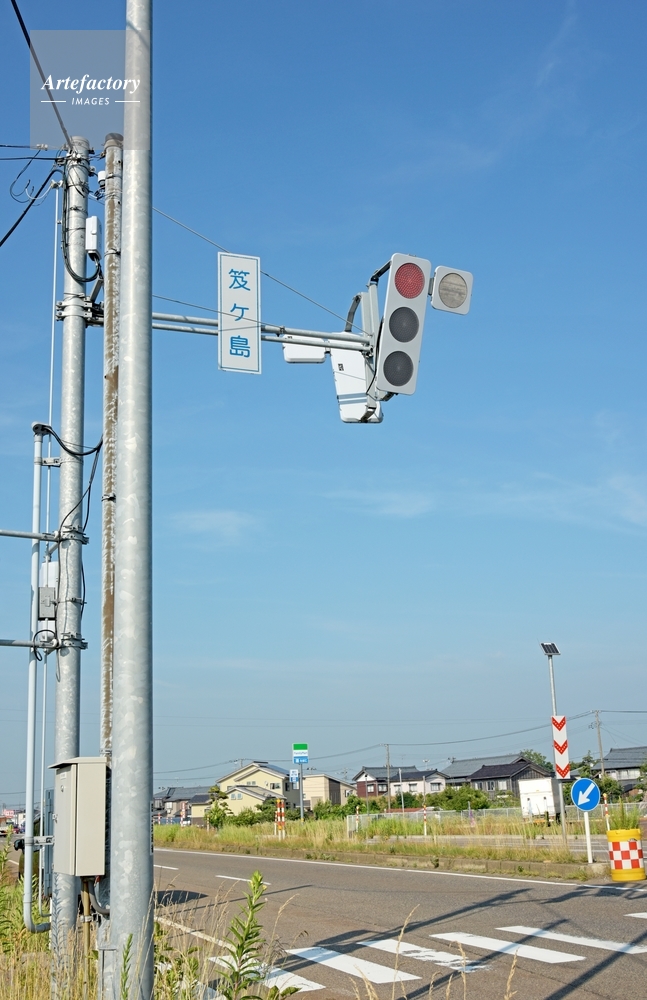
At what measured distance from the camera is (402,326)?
7.53 m

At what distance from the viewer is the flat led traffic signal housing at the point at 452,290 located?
25.1ft

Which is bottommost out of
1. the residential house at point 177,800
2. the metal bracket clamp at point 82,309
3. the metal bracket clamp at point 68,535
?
the residential house at point 177,800

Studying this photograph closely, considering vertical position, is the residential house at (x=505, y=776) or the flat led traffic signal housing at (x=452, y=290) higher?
the flat led traffic signal housing at (x=452, y=290)

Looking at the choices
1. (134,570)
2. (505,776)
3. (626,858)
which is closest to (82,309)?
(134,570)

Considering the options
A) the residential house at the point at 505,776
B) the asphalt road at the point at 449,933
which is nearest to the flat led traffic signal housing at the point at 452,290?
the asphalt road at the point at 449,933

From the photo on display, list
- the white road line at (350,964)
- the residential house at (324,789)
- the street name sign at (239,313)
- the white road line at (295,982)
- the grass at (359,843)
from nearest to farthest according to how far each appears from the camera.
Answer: the street name sign at (239,313), the white road line at (295,982), the white road line at (350,964), the grass at (359,843), the residential house at (324,789)

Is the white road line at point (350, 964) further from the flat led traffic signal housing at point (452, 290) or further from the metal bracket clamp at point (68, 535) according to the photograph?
the flat led traffic signal housing at point (452, 290)

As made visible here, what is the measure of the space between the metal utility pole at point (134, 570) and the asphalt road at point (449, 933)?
1108 millimetres

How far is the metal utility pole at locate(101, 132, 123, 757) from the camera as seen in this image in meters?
6.12

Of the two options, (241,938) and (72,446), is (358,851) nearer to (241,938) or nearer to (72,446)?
(72,446)

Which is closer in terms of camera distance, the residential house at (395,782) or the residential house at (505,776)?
the residential house at (505,776)

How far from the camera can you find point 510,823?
23.5 metres

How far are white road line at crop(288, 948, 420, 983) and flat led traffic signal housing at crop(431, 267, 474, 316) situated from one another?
5.39m

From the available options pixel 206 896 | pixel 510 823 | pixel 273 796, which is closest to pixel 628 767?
pixel 273 796
